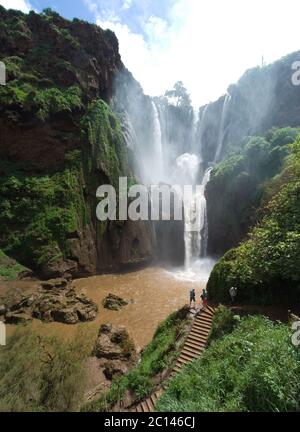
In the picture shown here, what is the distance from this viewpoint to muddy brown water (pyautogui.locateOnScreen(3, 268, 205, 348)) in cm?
1994

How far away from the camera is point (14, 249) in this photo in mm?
28891

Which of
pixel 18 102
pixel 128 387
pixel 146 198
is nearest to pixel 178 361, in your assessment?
pixel 128 387

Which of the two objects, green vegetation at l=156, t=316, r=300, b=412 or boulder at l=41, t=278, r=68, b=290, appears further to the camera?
boulder at l=41, t=278, r=68, b=290

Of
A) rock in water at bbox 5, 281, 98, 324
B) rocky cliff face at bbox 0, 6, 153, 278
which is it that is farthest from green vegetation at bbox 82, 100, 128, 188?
rock in water at bbox 5, 281, 98, 324

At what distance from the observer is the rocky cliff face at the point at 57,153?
30.4 meters

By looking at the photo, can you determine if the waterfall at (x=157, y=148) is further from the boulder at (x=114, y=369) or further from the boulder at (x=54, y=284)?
the boulder at (x=114, y=369)

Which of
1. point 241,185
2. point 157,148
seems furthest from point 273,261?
point 157,148

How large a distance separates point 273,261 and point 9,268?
23.2 metres

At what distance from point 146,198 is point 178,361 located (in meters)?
28.7

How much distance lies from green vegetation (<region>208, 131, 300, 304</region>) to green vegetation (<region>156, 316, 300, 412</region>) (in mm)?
2882

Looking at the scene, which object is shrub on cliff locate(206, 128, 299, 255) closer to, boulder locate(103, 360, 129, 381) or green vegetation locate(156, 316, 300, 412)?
boulder locate(103, 360, 129, 381)

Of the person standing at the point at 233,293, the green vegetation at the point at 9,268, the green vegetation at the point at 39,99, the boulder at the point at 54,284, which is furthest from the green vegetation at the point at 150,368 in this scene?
the green vegetation at the point at 39,99

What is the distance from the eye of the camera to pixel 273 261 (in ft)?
44.1

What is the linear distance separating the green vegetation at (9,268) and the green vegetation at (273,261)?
18.1m
